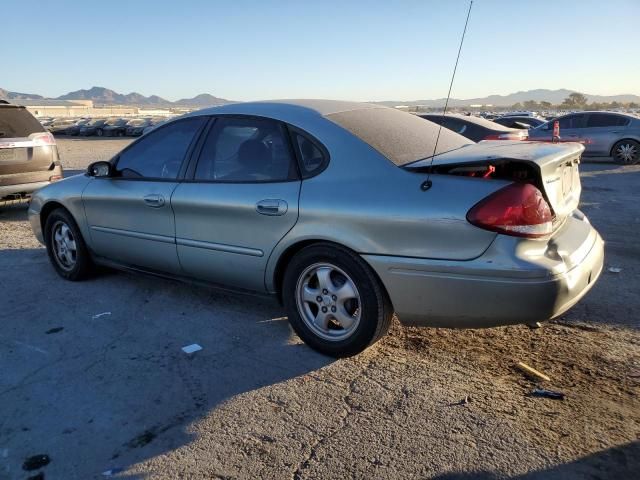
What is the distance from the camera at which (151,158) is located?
460 centimetres

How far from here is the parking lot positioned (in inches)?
101

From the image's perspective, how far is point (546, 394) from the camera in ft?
10.1

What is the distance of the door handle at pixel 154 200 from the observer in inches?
170

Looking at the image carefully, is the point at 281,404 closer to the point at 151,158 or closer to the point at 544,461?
the point at 544,461

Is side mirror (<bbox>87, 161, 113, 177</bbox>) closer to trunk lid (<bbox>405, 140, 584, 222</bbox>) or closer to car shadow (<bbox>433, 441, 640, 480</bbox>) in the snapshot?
trunk lid (<bbox>405, 140, 584, 222</bbox>)

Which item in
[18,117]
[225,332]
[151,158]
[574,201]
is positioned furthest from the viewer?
[18,117]

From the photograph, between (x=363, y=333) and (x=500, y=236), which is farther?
(x=363, y=333)

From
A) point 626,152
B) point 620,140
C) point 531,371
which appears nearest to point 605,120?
point 620,140

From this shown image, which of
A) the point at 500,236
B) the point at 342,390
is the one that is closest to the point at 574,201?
the point at 500,236

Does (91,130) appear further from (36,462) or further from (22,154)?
(36,462)

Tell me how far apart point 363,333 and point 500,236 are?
1005mm

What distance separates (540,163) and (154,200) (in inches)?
111

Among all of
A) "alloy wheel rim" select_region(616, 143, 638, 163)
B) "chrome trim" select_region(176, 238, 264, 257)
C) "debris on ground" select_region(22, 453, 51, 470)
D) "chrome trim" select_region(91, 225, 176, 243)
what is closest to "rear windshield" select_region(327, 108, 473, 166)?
"chrome trim" select_region(176, 238, 264, 257)

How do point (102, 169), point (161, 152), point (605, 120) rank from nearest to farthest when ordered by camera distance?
point (161, 152), point (102, 169), point (605, 120)
